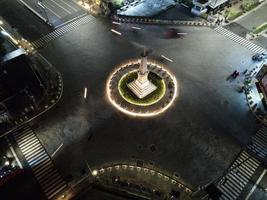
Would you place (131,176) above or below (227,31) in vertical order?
below


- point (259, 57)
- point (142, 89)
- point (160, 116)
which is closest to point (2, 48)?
point (142, 89)

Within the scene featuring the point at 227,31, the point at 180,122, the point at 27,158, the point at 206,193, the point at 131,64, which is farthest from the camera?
the point at 227,31

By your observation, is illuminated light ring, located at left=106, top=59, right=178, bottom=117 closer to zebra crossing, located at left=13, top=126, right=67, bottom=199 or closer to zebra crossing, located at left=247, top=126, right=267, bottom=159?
zebra crossing, located at left=13, top=126, right=67, bottom=199

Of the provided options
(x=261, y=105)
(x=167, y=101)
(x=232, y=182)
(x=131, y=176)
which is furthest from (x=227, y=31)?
(x=131, y=176)

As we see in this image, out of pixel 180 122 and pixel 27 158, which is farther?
pixel 180 122

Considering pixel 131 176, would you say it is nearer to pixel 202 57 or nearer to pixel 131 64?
pixel 131 64

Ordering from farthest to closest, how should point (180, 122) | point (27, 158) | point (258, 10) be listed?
point (258, 10), point (180, 122), point (27, 158)

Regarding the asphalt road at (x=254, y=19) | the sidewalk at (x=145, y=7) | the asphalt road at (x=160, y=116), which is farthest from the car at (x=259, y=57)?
the sidewalk at (x=145, y=7)

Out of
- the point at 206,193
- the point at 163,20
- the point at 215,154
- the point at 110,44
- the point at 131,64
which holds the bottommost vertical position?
the point at 206,193
